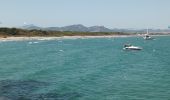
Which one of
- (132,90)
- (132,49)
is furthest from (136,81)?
(132,49)

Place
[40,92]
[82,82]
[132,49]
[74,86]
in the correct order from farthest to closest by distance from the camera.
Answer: [132,49], [82,82], [74,86], [40,92]

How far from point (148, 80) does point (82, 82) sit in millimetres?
10558

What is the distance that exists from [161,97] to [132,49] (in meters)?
91.7

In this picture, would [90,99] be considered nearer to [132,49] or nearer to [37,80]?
[37,80]

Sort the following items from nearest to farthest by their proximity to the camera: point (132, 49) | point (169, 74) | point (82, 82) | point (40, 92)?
point (40, 92) < point (82, 82) < point (169, 74) < point (132, 49)

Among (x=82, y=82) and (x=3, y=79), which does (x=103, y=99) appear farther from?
(x=3, y=79)

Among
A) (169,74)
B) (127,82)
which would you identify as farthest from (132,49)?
(127,82)

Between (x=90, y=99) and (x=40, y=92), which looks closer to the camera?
(x=90, y=99)

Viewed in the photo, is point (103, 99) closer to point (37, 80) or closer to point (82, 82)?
point (82, 82)

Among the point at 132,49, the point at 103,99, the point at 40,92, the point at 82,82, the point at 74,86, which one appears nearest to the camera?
the point at 103,99

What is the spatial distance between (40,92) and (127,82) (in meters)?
15.1

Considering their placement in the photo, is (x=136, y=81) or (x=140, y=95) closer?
(x=140, y=95)

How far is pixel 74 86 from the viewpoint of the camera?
52.0 m

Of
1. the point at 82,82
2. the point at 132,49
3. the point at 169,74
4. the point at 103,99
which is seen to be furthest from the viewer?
the point at 132,49
